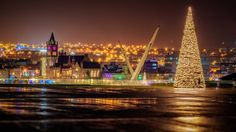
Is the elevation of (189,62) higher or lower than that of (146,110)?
higher

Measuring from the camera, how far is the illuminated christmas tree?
5909 centimetres

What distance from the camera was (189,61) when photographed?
60.5 m

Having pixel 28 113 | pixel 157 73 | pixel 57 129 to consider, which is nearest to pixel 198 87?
pixel 28 113

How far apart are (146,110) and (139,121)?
588 centimetres

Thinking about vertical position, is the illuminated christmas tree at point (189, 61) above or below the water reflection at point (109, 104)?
above

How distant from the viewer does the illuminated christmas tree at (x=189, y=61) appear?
59094mm

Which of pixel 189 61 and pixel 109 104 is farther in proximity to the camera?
pixel 189 61

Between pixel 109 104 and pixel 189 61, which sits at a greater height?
pixel 189 61

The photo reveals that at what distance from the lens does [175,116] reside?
2505 centimetres

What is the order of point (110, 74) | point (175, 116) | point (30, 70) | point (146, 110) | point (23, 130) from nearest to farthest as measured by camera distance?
point (23, 130)
point (175, 116)
point (146, 110)
point (110, 74)
point (30, 70)

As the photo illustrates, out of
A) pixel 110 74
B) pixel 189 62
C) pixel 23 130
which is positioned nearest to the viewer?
pixel 23 130

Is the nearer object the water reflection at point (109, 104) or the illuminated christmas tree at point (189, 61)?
the water reflection at point (109, 104)

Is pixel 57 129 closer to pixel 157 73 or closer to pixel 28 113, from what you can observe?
pixel 28 113

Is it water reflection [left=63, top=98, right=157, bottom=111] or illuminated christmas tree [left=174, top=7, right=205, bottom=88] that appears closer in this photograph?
water reflection [left=63, top=98, right=157, bottom=111]
